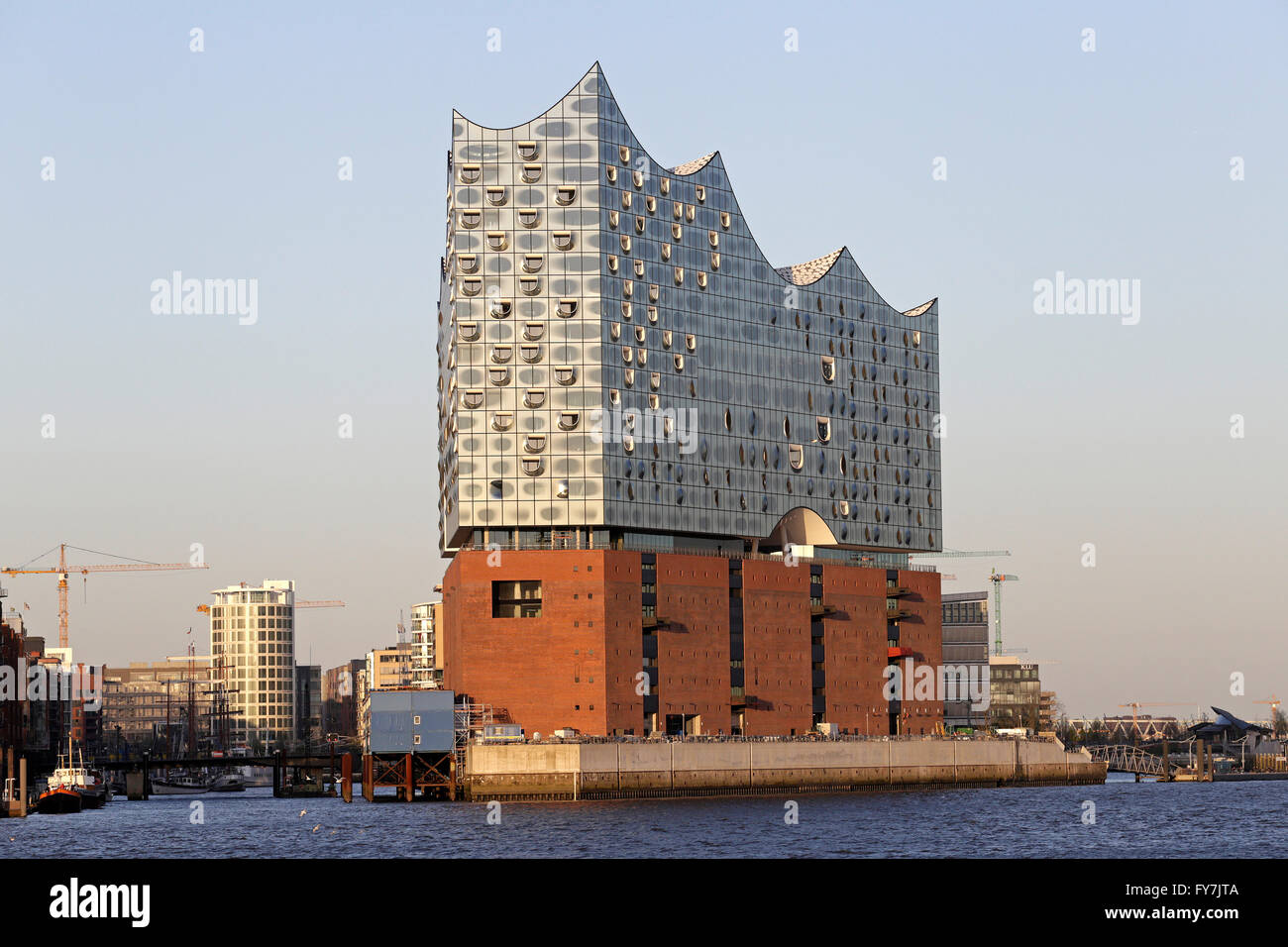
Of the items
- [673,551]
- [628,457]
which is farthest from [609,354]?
[673,551]

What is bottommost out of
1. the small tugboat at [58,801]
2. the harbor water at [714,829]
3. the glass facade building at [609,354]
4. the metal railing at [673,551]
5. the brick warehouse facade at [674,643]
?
the small tugboat at [58,801]

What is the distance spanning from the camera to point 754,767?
155 metres

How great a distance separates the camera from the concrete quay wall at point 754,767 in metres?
142

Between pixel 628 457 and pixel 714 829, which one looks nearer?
pixel 714 829

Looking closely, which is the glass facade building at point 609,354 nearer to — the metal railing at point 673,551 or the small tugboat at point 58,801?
the metal railing at point 673,551

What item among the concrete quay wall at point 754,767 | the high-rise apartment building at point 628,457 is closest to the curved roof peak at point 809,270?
the high-rise apartment building at point 628,457

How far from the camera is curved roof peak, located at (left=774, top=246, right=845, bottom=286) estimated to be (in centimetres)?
18288

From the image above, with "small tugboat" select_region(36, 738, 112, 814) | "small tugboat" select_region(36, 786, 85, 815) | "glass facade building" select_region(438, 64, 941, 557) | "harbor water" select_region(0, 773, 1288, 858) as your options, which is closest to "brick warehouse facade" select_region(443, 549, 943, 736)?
"glass facade building" select_region(438, 64, 941, 557)

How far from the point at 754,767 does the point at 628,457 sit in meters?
31.9

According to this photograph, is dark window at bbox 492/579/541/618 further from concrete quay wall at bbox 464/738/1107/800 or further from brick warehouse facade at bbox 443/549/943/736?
concrete quay wall at bbox 464/738/1107/800

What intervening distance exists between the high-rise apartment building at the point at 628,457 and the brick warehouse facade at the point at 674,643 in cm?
22

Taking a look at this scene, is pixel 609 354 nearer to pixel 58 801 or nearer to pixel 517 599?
pixel 517 599

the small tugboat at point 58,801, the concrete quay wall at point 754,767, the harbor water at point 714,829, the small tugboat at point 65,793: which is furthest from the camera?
the small tugboat at point 65,793
